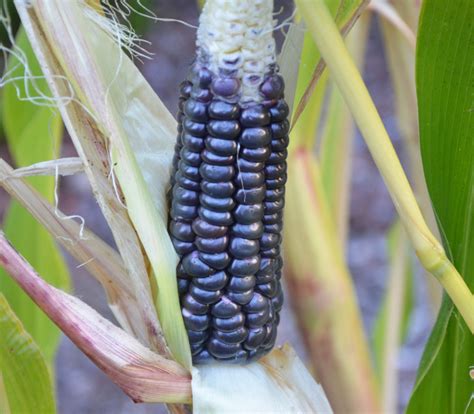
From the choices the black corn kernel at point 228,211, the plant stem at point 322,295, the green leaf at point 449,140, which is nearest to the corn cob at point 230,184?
the black corn kernel at point 228,211

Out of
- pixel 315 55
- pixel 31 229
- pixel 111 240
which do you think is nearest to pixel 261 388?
pixel 315 55

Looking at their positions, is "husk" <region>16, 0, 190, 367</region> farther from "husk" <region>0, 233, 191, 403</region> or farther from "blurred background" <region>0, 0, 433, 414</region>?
"blurred background" <region>0, 0, 433, 414</region>

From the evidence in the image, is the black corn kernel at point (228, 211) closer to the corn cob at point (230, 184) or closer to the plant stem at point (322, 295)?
the corn cob at point (230, 184)

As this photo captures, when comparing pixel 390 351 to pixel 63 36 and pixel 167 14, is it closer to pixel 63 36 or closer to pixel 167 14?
pixel 63 36

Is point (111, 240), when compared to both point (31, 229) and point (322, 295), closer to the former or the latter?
point (31, 229)

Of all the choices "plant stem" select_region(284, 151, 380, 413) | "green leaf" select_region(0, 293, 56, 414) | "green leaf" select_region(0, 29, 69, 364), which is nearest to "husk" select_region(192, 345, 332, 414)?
"green leaf" select_region(0, 293, 56, 414)

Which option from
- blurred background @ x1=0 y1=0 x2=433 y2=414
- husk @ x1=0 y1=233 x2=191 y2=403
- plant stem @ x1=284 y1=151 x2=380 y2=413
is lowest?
blurred background @ x1=0 y1=0 x2=433 y2=414

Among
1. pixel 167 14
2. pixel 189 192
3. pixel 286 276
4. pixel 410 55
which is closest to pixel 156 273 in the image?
pixel 189 192
